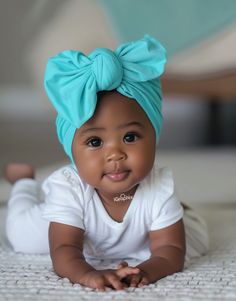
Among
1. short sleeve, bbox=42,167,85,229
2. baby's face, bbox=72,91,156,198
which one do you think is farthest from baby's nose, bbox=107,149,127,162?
short sleeve, bbox=42,167,85,229

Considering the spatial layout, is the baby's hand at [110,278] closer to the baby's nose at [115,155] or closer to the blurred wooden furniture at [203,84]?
the baby's nose at [115,155]

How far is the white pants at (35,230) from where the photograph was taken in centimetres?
98

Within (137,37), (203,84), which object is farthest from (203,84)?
(137,37)

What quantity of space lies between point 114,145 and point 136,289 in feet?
0.58

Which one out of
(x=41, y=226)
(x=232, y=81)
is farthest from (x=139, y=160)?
(x=232, y=81)

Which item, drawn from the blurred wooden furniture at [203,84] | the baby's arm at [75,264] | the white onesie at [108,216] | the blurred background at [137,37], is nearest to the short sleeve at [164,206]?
the white onesie at [108,216]

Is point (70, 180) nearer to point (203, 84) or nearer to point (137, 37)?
point (137, 37)

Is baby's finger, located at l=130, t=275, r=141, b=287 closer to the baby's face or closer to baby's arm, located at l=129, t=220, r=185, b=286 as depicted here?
baby's arm, located at l=129, t=220, r=185, b=286

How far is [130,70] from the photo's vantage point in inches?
32.7

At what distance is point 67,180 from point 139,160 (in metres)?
0.13

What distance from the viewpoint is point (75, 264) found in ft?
2.64

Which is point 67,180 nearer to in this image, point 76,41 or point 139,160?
point 139,160

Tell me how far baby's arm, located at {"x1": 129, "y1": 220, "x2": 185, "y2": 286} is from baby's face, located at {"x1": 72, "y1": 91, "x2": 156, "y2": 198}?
95 mm

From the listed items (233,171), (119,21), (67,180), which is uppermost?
(119,21)
